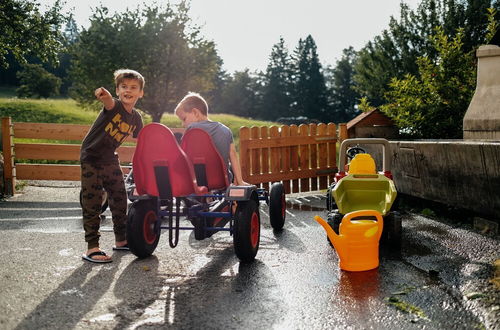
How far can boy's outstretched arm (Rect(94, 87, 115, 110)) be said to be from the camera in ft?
14.8

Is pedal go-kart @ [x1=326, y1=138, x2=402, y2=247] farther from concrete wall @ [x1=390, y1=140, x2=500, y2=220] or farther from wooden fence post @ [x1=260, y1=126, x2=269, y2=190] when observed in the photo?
wooden fence post @ [x1=260, y1=126, x2=269, y2=190]

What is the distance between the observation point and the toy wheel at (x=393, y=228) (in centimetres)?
508

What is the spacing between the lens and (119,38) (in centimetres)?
3194

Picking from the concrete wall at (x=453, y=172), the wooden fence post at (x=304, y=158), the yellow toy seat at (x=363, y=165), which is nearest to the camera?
the yellow toy seat at (x=363, y=165)

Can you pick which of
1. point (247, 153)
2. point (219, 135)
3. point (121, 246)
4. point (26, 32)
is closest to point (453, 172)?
point (219, 135)

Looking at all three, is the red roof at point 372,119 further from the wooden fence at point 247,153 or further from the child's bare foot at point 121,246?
the child's bare foot at point 121,246

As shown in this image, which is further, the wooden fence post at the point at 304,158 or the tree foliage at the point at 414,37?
the tree foliage at the point at 414,37

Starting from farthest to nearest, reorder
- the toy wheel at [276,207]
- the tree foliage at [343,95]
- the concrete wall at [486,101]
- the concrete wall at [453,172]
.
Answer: the tree foliage at [343,95] < the concrete wall at [486,101] < the toy wheel at [276,207] < the concrete wall at [453,172]

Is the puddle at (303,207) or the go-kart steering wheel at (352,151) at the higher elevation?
the go-kart steering wheel at (352,151)

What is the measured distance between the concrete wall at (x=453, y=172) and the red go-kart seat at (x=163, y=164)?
11.0 feet

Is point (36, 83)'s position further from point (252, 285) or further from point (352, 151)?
point (252, 285)

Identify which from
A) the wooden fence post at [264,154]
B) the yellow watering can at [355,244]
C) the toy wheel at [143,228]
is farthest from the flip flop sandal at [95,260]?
the wooden fence post at [264,154]

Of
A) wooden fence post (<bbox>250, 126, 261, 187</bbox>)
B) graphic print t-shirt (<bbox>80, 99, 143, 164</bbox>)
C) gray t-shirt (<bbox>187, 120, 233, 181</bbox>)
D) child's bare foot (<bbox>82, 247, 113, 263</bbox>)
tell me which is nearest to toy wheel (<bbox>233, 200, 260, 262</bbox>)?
gray t-shirt (<bbox>187, 120, 233, 181</bbox>)

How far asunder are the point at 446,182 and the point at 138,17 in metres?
31.0
